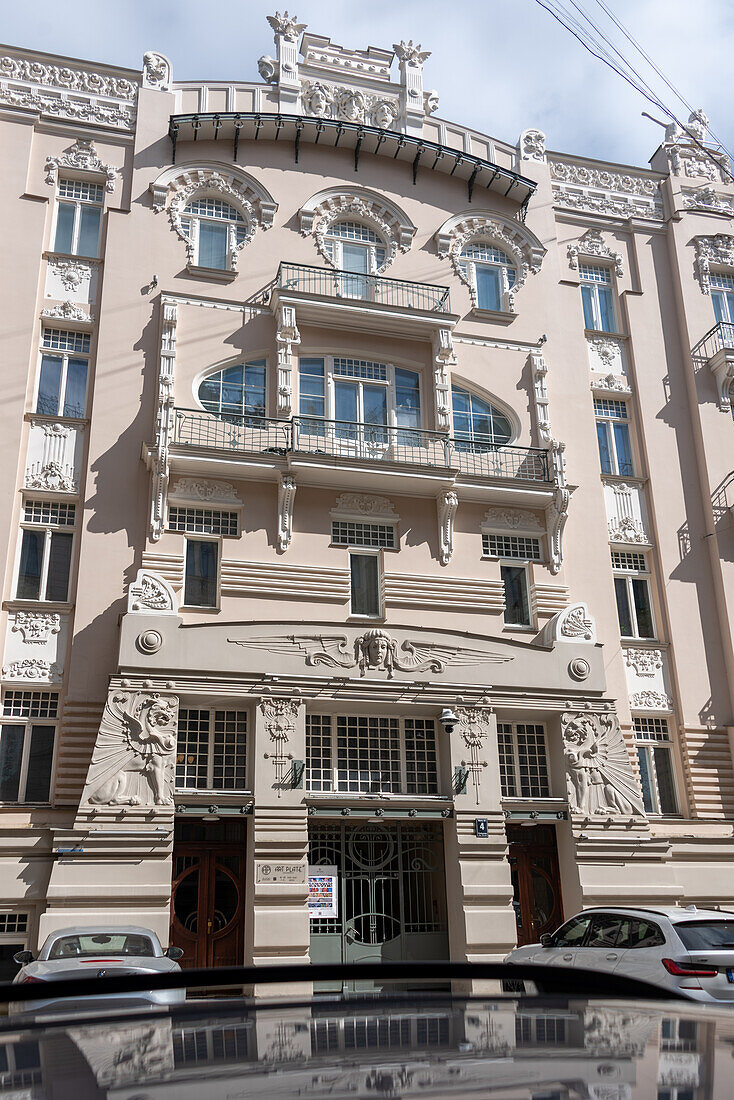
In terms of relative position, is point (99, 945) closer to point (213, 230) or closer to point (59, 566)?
point (59, 566)

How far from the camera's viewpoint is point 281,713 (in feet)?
68.5

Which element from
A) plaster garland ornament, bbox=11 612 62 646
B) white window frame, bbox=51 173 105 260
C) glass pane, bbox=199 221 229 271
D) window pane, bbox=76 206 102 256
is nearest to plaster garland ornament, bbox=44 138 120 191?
white window frame, bbox=51 173 105 260

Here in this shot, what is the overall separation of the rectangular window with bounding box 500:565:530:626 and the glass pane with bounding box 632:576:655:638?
3543 millimetres

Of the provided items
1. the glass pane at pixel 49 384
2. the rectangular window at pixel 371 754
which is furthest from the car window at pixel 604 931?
the glass pane at pixel 49 384

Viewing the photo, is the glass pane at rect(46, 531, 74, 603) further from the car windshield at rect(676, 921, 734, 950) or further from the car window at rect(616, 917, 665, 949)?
the car windshield at rect(676, 921, 734, 950)

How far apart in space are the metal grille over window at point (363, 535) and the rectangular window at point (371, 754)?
4.45 meters

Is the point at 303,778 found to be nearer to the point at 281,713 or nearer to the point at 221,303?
the point at 281,713

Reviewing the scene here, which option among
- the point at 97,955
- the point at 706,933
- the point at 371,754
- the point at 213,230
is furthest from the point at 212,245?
the point at 706,933

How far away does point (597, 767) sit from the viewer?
2234 centimetres

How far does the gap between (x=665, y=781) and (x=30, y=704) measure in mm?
15655

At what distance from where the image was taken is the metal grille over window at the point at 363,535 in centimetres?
2409

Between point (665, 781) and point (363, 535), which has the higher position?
point (363, 535)

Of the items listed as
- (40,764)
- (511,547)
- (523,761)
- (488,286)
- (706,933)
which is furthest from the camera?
(488,286)

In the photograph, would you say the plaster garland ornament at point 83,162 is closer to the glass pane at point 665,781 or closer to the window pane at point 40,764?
the window pane at point 40,764
